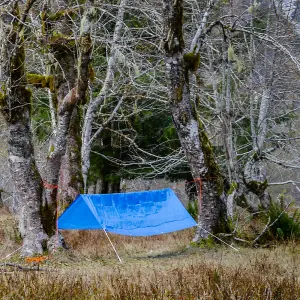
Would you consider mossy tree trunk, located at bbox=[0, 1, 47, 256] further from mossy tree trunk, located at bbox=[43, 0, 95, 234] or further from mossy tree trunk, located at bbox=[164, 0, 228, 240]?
mossy tree trunk, located at bbox=[164, 0, 228, 240]

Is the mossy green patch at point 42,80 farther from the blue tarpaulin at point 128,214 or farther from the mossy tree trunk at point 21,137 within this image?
the blue tarpaulin at point 128,214

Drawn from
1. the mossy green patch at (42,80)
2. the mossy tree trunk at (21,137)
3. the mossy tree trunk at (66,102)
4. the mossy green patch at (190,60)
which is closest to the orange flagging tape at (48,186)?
the mossy tree trunk at (66,102)

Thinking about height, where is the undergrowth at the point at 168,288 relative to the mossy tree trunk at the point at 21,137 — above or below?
below

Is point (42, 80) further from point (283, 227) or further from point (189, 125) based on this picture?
point (283, 227)

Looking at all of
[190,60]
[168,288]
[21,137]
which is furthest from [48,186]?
[168,288]

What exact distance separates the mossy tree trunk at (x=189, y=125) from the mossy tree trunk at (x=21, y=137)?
8.45 ft

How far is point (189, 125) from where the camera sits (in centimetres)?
904

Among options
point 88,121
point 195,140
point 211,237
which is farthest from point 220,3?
point 211,237

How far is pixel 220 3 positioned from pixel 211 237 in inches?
261

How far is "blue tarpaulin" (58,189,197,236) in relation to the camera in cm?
880

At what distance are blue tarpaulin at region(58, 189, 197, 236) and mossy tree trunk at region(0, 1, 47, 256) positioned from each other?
0.60 m

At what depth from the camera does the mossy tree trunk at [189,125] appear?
8.95 metres

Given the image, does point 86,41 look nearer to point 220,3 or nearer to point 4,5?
point 4,5

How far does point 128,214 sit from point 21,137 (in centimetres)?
243
